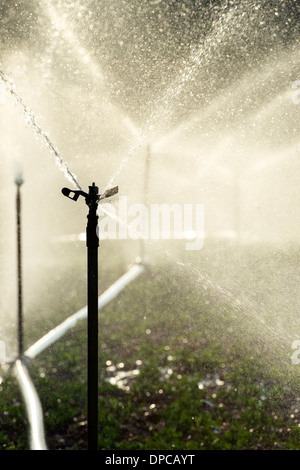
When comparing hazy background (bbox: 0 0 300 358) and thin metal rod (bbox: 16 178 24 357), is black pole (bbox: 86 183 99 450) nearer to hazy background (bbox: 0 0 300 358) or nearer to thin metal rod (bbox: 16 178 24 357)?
thin metal rod (bbox: 16 178 24 357)

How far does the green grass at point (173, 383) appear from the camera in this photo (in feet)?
10.3

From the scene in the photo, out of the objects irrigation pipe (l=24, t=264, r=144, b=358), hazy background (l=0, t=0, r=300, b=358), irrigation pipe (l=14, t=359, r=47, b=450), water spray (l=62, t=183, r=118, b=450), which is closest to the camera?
water spray (l=62, t=183, r=118, b=450)

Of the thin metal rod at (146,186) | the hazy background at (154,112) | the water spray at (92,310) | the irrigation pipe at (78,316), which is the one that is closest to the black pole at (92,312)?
the water spray at (92,310)

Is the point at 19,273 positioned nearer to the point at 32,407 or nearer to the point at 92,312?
the point at 32,407

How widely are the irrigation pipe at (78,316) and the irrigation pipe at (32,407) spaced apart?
0.30m

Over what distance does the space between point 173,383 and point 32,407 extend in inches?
44.0

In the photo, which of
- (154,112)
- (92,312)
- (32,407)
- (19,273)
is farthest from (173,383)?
(154,112)

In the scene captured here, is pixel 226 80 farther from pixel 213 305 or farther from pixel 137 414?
pixel 137 414

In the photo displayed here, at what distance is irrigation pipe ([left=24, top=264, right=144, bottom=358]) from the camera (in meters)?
4.58

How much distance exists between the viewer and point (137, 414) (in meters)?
3.38

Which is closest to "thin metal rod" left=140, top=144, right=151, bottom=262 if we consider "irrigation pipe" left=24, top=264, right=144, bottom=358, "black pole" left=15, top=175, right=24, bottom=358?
"irrigation pipe" left=24, top=264, right=144, bottom=358

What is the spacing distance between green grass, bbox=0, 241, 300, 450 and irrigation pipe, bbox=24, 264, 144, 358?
0.12 meters
